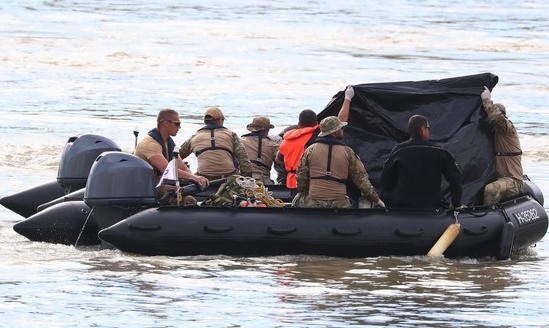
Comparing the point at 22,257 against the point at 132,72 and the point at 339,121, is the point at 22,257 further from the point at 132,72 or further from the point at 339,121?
the point at 132,72

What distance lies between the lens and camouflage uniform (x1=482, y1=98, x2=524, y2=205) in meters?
15.4

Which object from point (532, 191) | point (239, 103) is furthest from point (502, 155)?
point (239, 103)

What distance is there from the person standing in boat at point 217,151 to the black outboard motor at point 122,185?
133cm

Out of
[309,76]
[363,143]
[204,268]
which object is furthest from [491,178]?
[309,76]

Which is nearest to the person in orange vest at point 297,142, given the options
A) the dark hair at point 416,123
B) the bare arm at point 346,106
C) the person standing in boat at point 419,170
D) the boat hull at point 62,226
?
the bare arm at point 346,106

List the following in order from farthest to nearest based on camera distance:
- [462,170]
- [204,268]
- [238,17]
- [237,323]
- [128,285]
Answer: [238,17]
[462,170]
[204,268]
[128,285]
[237,323]

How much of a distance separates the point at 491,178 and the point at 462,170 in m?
0.38

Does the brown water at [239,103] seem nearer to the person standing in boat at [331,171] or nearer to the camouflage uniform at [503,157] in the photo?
the person standing in boat at [331,171]

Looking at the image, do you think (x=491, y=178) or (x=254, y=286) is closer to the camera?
(x=254, y=286)

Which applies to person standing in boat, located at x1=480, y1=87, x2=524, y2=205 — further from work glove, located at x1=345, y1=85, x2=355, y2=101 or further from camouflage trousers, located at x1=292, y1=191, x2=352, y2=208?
camouflage trousers, located at x1=292, y1=191, x2=352, y2=208

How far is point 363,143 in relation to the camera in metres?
15.8

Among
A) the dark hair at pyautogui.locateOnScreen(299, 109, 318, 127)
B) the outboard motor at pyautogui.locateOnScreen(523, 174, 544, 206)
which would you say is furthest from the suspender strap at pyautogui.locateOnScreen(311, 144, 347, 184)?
the outboard motor at pyautogui.locateOnScreen(523, 174, 544, 206)

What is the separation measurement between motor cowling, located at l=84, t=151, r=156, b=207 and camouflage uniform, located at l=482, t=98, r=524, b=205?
11.5 ft

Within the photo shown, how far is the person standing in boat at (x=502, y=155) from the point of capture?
50.6 ft
